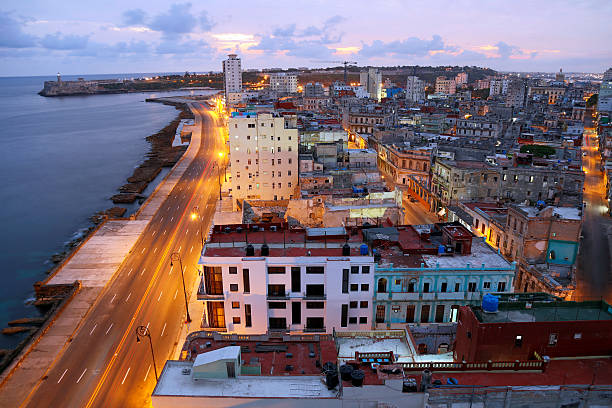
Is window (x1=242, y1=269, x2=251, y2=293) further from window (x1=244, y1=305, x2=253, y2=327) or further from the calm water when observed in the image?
the calm water

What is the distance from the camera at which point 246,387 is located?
87.1 ft

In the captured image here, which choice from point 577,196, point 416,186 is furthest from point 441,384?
point 416,186

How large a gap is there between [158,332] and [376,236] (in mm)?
28617

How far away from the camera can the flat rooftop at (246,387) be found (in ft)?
84.6

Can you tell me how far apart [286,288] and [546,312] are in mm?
23164

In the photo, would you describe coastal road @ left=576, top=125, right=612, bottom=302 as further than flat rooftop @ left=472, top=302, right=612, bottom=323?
Yes

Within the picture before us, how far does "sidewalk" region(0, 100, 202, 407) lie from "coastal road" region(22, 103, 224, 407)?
3.88 feet

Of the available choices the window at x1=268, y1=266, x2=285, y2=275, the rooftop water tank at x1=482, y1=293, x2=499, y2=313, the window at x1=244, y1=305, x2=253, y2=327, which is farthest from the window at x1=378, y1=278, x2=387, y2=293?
the window at x1=244, y1=305, x2=253, y2=327

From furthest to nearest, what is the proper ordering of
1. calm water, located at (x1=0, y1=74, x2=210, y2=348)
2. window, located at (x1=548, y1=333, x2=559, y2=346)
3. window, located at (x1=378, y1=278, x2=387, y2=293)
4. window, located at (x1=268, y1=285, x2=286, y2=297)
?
calm water, located at (x1=0, y1=74, x2=210, y2=348), window, located at (x1=268, y1=285, x2=286, y2=297), window, located at (x1=378, y1=278, x2=387, y2=293), window, located at (x1=548, y1=333, x2=559, y2=346)

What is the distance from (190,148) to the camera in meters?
161

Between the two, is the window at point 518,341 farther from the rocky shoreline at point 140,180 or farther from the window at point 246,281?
the rocky shoreline at point 140,180

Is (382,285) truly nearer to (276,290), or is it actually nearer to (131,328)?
(276,290)

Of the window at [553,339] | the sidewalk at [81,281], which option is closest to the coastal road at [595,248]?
the window at [553,339]

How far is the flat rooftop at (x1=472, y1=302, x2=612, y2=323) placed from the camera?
1148 inches
